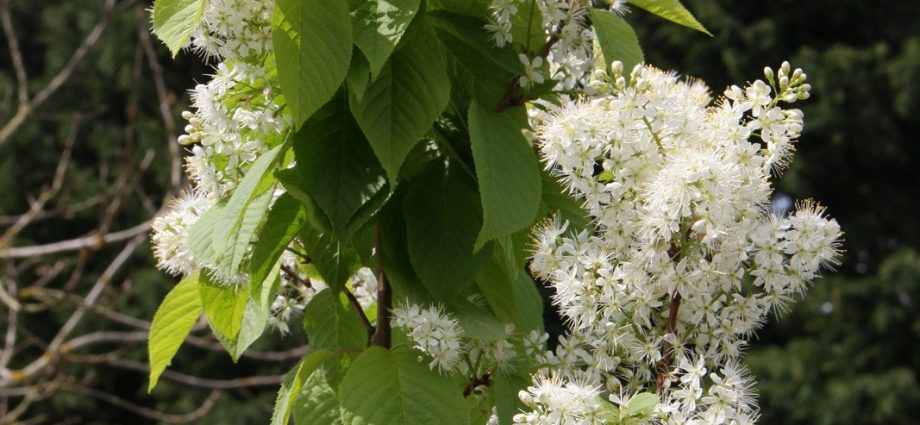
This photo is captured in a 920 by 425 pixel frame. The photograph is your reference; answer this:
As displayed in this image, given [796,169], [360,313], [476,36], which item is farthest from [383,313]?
[796,169]

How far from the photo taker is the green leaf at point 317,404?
56.7 inches

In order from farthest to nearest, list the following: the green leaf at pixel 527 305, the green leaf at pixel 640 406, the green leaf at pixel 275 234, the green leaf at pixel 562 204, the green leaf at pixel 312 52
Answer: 1. the green leaf at pixel 527 305
2. the green leaf at pixel 562 204
3. the green leaf at pixel 275 234
4. the green leaf at pixel 312 52
5. the green leaf at pixel 640 406

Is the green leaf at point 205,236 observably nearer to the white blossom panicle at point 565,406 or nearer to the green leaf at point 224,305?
the green leaf at point 224,305

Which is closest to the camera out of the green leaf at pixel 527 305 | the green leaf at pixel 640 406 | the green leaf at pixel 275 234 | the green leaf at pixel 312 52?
the green leaf at pixel 640 406

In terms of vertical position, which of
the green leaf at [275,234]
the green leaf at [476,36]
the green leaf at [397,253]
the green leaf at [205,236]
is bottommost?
the green leaf at [397,253]

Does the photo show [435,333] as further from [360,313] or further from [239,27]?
[239,27]

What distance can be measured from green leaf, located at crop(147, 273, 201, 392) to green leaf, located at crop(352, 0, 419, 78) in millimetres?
446

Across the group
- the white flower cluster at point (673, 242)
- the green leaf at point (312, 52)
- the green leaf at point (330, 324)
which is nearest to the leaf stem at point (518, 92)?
the white flower cluster at point (673, 242)

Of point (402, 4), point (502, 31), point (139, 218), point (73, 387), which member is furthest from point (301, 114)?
point (139, 218)

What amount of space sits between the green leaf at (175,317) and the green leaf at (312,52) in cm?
39

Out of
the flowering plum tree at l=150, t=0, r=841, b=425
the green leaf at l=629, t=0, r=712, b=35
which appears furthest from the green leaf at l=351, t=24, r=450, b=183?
the green leaf at l=629, t=0, r=712, b=35

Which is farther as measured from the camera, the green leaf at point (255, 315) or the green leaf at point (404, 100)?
the green leaf at point (255, 315)

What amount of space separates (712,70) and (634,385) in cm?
1148

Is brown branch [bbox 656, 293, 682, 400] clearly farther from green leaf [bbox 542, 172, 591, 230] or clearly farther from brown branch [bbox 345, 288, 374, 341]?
brown branch [bbox 345, 288, 374, 341]
